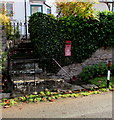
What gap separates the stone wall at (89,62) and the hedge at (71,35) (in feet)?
0.78

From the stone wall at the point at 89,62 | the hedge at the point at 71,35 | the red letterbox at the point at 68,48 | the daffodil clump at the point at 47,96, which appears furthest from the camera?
the stone wall at the point at 89,62

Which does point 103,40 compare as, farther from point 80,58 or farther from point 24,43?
point 24,43

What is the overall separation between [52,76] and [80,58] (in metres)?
1.67

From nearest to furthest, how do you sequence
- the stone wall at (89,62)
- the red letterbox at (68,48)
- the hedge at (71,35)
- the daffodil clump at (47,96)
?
the daffodil clump at (47,96) < the hedge at (71,35) < the red letterbox at (68,48) < the stone wall at (89,62)

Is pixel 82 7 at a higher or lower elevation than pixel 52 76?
higher

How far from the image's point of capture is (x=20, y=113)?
4.77 metres

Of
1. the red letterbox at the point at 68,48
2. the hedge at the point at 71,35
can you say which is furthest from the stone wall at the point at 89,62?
the red letterbox at the point at 68,48

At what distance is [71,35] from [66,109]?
15.0 ft

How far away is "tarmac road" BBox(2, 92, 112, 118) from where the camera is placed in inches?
183

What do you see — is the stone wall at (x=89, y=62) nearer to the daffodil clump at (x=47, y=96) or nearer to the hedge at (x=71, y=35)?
the hedge at (x=71, y=35)

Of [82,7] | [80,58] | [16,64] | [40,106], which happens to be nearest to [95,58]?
[80,58]

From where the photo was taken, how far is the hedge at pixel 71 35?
8398mm

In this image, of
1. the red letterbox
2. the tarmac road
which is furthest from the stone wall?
the tarmac road

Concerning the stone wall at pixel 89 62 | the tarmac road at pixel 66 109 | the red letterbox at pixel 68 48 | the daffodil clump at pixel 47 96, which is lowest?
the tarmac road at pixel 66 109
